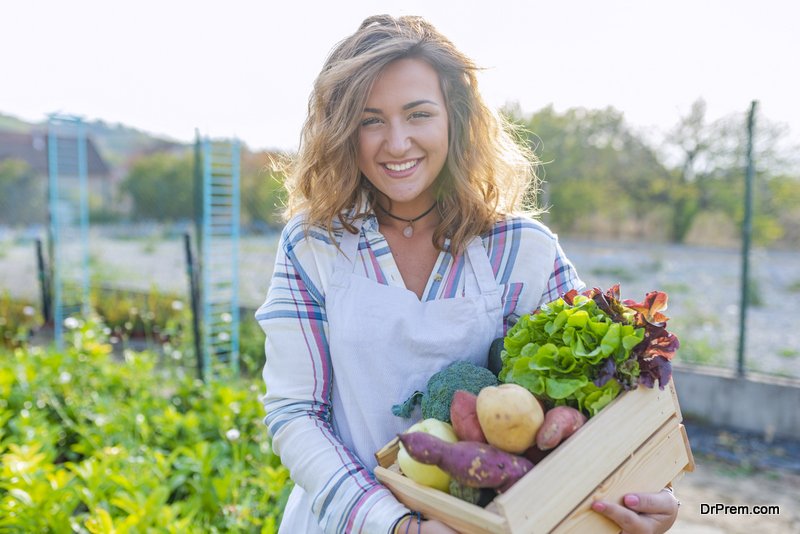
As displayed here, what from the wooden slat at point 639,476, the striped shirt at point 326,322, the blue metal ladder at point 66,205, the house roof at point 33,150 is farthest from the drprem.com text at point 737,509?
the house roof at point 33,150

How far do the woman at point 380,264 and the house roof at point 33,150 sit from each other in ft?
75.6

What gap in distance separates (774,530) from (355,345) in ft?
10.4

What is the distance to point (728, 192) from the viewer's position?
10.4 meters

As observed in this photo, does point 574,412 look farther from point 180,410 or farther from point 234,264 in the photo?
point 234,264

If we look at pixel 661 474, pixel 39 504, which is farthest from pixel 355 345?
pixel 39 504

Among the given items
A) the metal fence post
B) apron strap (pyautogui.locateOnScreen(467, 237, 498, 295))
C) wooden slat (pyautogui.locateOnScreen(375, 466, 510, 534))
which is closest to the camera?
wooden slat (pyautogui.locateOnScreen(375, 466, 510, 534))

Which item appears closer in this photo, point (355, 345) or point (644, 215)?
point (355, 345)

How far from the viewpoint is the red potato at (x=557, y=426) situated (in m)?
1.06

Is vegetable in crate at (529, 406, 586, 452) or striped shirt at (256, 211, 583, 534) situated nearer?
vegetable in crate at (529, 406, 586, 452)

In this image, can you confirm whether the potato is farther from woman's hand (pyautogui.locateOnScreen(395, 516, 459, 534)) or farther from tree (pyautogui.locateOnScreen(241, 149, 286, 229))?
tree (pyautogui.locateOnScreen(241, 149, 286, 229))

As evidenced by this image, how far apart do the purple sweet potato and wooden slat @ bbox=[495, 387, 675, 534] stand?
41 millimetres

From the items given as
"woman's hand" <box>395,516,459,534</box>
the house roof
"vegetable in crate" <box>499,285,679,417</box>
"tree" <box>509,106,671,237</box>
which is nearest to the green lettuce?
"vegetable in crate" <box>499,285,679,417</box>

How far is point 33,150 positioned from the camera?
25.6m

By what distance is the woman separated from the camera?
1420 mm
